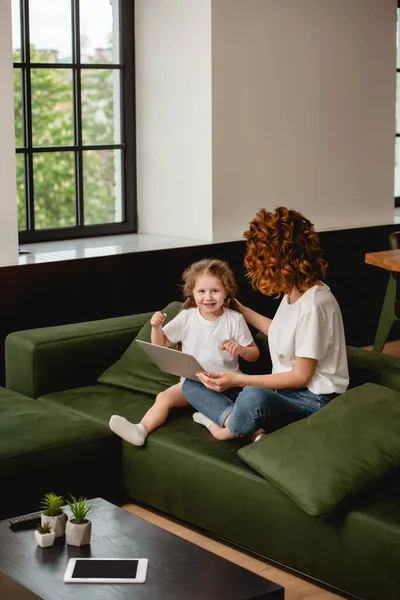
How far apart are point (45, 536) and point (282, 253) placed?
4.48 ft

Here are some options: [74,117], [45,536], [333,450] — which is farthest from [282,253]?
[74,117]

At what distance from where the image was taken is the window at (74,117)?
5.52m

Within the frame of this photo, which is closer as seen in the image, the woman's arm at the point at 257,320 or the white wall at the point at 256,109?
the woman's arm at the point at 257,320

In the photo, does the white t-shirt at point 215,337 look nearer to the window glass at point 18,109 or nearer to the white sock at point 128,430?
the white sock at point 128,430

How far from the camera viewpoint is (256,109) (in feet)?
19.1

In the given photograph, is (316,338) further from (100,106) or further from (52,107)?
(100,106)

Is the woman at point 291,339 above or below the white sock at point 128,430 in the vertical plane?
above

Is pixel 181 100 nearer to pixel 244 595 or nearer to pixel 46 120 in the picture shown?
pixel 46 120

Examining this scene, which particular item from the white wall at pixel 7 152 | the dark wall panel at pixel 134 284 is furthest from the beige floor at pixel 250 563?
the white wall at pixel 7 152

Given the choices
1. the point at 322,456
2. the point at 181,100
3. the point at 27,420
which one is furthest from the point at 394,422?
the point at 181,100

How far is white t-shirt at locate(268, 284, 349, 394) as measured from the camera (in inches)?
142

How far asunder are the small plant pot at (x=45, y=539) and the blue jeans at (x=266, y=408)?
0.95 metres

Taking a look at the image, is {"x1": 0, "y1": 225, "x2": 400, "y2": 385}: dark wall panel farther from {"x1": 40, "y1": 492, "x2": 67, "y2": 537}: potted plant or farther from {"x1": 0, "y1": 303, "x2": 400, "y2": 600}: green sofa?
{"x1": 40, "y1": 492, "x2": 67, "y2": 537}: potted plant

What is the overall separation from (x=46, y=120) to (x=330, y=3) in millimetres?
1909
